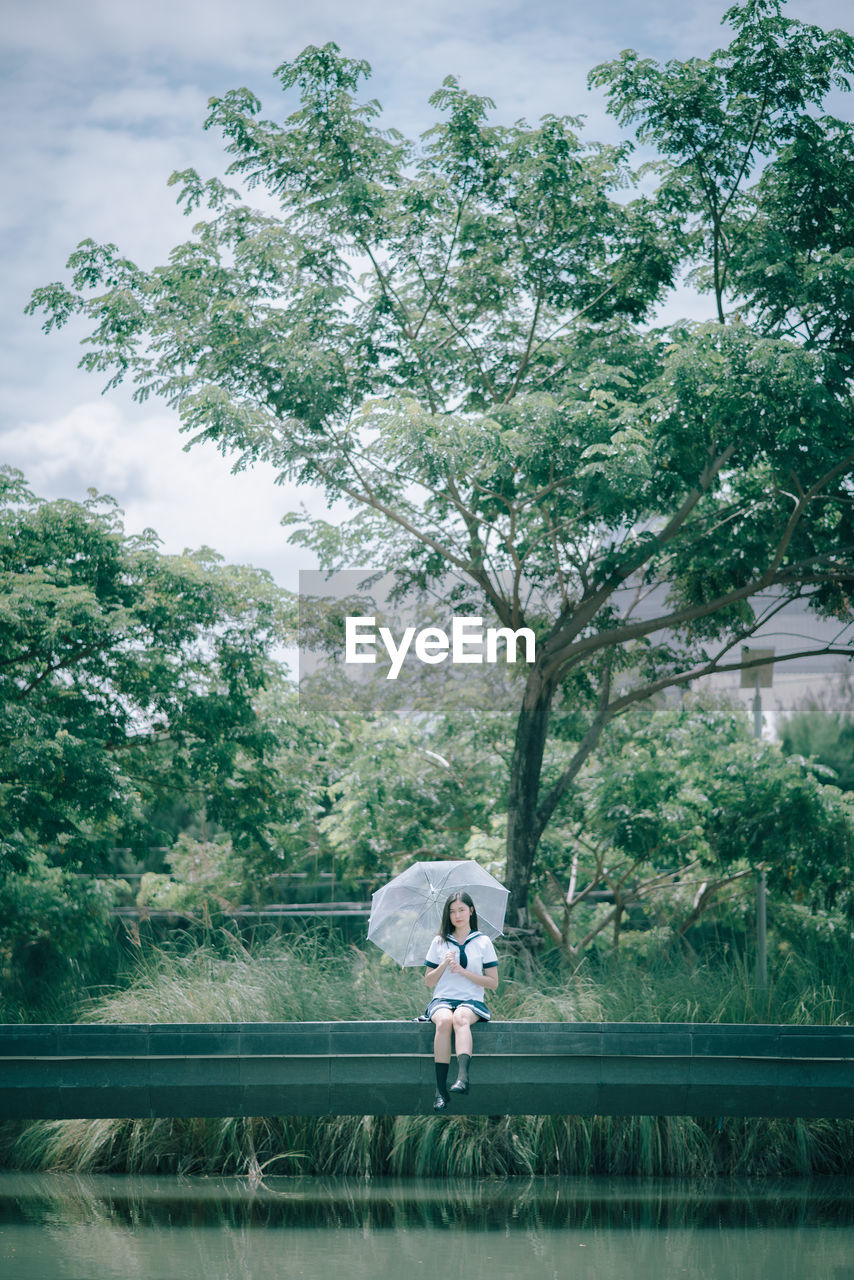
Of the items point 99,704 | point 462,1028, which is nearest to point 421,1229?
point 462,1028

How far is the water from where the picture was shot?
6.86m

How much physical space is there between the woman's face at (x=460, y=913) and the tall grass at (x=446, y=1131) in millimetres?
A: 1974

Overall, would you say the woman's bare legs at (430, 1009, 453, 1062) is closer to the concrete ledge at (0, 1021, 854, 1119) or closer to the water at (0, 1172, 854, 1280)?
the concrete ledge at (0, 1021, 854, 1119)

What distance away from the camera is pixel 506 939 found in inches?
495

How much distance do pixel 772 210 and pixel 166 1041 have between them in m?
10.2

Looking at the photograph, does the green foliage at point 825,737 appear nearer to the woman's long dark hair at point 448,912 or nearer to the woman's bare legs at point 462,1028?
the woman's long dark hair at point 448,912

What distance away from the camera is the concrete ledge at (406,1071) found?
8.56 m

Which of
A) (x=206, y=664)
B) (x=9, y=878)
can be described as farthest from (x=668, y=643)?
(x=9, y=878)

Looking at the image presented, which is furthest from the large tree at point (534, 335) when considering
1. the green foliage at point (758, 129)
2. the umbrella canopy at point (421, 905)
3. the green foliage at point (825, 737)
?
the green foliage at point (825, 737)

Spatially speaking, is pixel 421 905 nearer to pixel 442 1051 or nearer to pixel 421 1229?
pixel 442 1051

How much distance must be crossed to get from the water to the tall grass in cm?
27

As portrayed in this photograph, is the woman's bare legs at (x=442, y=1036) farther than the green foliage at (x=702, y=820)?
No

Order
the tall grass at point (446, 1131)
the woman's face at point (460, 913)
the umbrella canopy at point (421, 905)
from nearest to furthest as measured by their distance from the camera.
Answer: the woman's face at point (460, 913)
the umbrella canopy at point (421, 905)
the tall grass at point (446, 1131)

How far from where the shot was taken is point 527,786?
13641 mm
